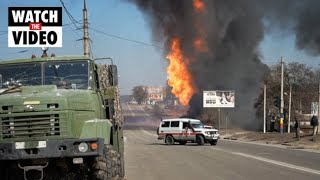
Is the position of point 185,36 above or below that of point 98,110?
above

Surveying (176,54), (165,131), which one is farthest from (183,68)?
(165,131)

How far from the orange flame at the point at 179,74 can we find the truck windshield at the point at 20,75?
57.1 meters

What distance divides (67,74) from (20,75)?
0.98 meters

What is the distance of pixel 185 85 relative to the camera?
244ft

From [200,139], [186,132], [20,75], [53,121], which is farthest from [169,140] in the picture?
[53,121]

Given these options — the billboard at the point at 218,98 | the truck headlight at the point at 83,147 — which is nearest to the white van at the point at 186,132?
the truck headlight at the point at 83,147

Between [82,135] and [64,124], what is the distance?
1.25 ft

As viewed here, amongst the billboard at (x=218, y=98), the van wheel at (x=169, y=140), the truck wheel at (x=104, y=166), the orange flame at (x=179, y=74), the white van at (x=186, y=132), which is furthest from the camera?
the billboard at (x=218, y=98)

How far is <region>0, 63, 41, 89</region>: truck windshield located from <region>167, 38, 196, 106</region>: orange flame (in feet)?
187

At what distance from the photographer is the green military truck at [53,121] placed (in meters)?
9.09

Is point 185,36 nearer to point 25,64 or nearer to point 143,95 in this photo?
point 25,64

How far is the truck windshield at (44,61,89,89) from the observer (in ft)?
34.0

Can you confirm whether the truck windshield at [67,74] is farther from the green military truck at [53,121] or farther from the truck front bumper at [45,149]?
the truck front bumper at [45,149]

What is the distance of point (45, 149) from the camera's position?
905 cm
